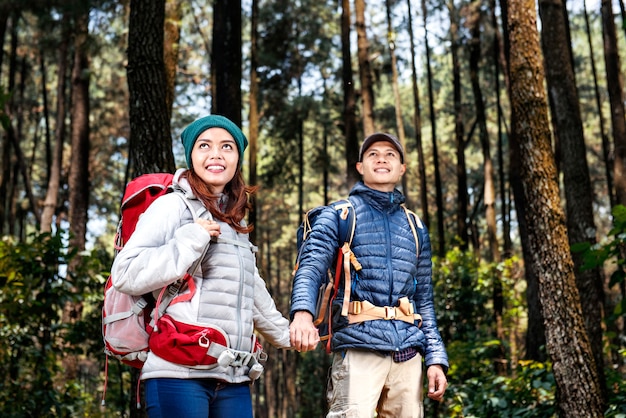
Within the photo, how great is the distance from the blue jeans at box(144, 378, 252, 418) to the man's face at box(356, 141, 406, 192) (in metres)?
1.87

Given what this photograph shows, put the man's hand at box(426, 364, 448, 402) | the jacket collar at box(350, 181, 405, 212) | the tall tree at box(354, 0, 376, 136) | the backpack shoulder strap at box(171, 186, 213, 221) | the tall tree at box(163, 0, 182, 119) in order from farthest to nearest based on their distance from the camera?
the tall tree at box(354, 0, 376, 136) → the tall tree at box(163, 0, 182, 119) → the jacket collar at box(350, 181, 405, 212) → the man's hand at box(426, 364, 448, 402) → the backpack shoulder strap at box(171, 186, 213, 221)

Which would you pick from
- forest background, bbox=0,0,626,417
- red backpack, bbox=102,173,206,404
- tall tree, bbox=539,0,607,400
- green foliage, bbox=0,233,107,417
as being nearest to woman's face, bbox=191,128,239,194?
red backpack, bbox=102,173,206,404

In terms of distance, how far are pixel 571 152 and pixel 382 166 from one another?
5.83 metres

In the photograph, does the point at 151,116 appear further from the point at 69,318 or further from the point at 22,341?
the point at 69,318

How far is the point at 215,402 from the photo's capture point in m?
3.06

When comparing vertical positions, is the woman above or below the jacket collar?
below

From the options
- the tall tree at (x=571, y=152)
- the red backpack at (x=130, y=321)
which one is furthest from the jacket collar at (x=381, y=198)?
the tall tree at (x=571, y=152)

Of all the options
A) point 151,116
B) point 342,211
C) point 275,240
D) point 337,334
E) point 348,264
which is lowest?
point 337,334

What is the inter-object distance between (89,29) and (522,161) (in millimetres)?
12339

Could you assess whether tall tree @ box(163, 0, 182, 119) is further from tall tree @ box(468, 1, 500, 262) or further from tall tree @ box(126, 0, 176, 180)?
tall tree @ box(468, 1, 500, 262)

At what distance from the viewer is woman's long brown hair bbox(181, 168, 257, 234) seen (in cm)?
321

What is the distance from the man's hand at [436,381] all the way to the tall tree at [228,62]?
22.2ft

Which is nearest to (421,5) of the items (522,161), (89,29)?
(89,29)

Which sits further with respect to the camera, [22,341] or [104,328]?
[22,341]
